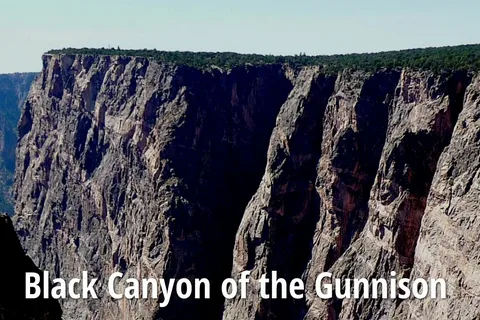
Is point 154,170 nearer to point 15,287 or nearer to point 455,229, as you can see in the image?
point 455,229

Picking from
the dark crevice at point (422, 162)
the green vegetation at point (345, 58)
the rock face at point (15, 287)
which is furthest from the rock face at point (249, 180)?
the rock face at point (15, 287)

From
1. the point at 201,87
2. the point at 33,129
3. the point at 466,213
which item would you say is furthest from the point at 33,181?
the point at 466,213

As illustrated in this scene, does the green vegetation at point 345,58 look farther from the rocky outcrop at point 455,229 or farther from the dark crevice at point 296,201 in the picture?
the rocky outcrop at point 455,229

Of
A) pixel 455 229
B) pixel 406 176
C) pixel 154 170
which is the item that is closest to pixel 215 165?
pixel 154 170

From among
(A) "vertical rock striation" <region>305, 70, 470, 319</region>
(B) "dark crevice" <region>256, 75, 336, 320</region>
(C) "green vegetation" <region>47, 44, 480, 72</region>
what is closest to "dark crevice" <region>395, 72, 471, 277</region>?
(A) "vertical rock striation" <region>305, 70, 470, 319</region>

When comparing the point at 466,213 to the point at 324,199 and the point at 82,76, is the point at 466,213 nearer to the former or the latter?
the point at 324,199

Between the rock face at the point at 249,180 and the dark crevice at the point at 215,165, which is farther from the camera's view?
the dark crevice at the point at 215,165

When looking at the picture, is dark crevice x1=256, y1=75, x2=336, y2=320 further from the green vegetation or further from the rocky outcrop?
the rocky outcrop
